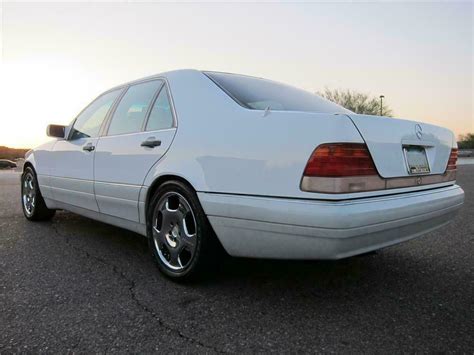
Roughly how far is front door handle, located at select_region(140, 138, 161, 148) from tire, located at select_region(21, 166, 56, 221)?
2.48 m

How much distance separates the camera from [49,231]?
4594 millimetres

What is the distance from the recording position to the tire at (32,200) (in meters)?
5.02

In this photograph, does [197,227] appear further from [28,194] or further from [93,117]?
[28,194]

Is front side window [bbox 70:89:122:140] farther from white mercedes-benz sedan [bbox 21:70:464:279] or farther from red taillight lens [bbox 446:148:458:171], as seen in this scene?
red taillight lens [bbox 446:148:458:171]

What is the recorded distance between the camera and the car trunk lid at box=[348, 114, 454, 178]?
7.59ft

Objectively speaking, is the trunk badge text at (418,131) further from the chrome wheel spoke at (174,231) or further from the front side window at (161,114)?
the front side window at (161,114)

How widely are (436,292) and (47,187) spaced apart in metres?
3.97

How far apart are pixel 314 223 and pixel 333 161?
12.9 inches

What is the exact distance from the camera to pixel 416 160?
265cm

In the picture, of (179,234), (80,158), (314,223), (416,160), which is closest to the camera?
(314,223)

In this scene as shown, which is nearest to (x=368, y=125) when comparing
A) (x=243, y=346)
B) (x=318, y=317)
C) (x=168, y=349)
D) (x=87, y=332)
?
(x=318, y=317)

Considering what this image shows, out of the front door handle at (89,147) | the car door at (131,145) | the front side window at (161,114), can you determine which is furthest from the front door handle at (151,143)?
the front door handle at (89,147)

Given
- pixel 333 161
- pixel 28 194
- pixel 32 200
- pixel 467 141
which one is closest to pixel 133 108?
pixel 333 161

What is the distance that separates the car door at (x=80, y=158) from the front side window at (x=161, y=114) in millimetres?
814
